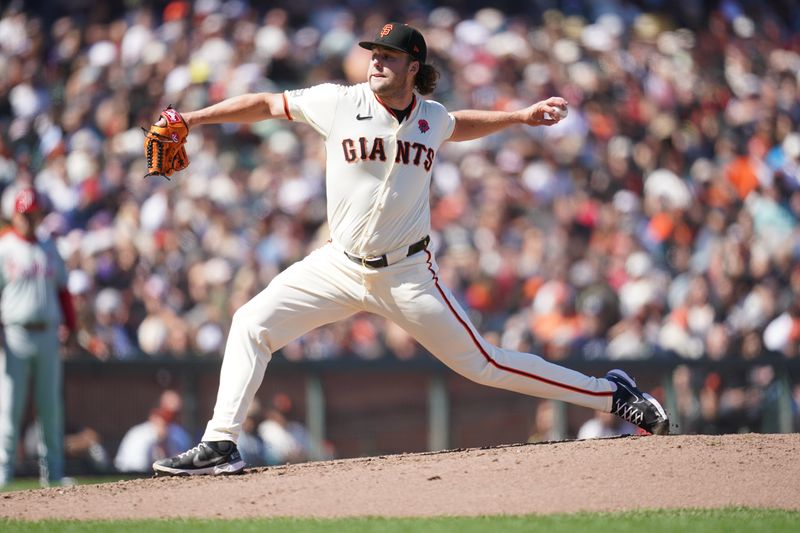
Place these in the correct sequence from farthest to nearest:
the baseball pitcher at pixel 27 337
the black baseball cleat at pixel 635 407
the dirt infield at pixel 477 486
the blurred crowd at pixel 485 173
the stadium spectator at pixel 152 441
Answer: the blurred crowd at pixel 485 173, the stadium spectator at pixel 152 441, the baseball pitcher at pixel 27 337, the black baseball cleat at pixel 635 407, the dirt infield at pixel 477 486

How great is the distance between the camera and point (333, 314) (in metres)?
6.46

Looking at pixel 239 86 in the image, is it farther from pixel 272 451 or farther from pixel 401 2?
pixel 272 451

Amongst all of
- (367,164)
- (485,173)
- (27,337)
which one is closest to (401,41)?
(367,164)

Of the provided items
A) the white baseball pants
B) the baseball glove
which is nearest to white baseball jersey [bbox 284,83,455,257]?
the white baseball pants

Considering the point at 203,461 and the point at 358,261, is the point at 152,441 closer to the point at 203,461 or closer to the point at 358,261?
the point at 203,461

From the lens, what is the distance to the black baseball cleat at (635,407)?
6.93 m

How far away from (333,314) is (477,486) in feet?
3.43

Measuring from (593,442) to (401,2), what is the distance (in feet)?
33.0

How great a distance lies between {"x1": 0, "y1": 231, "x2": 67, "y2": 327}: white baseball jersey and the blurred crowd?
1.26 metres

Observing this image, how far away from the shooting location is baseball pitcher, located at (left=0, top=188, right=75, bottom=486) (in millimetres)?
9523

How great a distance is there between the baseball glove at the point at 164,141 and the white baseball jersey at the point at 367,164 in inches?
20.1

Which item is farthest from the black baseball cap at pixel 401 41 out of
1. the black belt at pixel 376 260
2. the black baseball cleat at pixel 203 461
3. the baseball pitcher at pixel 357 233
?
the black baseball cleat at pixel 203 461

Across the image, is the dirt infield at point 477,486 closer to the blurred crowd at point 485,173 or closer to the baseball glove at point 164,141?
the baseball glove at point 164,141

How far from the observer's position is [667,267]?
12492 millimetres
